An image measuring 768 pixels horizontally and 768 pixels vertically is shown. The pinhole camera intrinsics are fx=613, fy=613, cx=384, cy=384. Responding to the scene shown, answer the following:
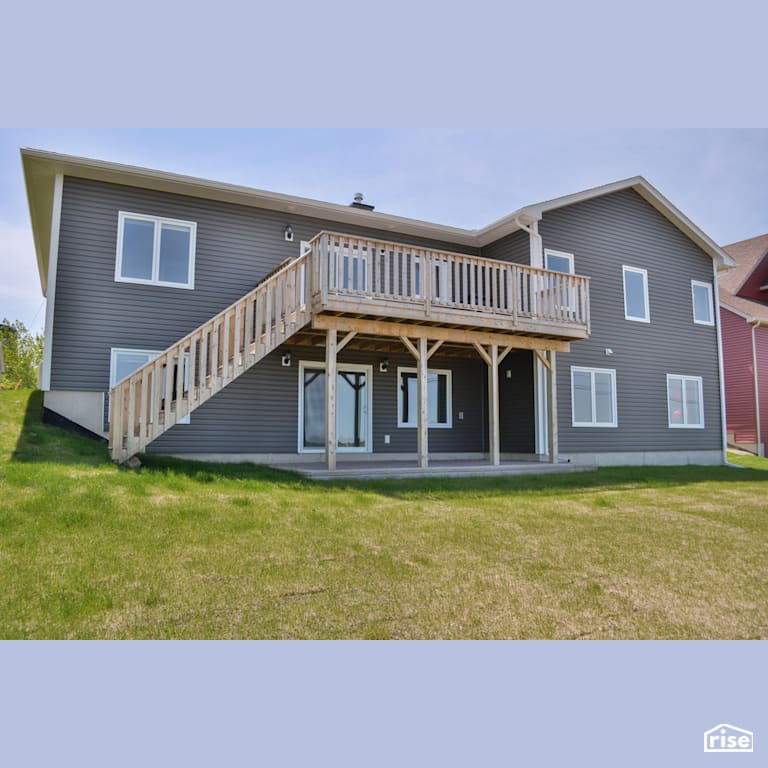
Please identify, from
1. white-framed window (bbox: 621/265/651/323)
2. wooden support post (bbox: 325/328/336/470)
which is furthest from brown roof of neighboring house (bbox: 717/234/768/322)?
wooden support post (bbox: 325/328/336/470)

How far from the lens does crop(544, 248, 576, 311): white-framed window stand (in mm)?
12203

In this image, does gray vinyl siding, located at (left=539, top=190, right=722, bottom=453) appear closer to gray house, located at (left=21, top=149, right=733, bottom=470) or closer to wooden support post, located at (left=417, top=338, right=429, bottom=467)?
gray house, located at (left=21, top=149, right=733, bottom=470)

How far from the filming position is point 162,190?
36.1 feet

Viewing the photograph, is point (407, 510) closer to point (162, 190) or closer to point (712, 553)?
point (712, 553)

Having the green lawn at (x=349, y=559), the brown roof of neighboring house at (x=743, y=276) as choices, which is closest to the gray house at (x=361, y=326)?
the green lawn at (x=349, y=559)

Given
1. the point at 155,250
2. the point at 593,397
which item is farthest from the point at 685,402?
the point at 155,250

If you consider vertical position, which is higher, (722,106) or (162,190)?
(162,190)

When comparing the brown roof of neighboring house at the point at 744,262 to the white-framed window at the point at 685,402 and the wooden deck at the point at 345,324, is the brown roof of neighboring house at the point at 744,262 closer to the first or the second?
the white-framed window at the point at 685,402

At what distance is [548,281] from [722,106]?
841cm

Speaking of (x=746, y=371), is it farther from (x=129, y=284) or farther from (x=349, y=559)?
(x=349, y=559)

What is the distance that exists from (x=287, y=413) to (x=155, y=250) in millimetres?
3811

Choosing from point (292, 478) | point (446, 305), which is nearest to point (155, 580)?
point (292, 478)

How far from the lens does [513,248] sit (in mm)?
13664

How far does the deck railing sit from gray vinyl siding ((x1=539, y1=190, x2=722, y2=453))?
1722mm
